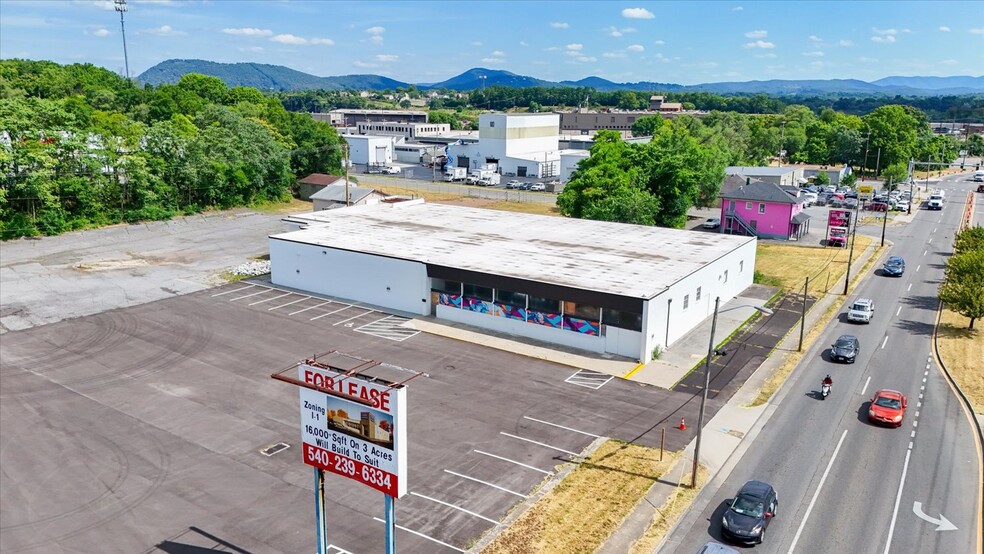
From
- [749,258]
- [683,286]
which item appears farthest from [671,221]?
[683,286]

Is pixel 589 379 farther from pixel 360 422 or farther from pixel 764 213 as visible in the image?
pixel 764 213

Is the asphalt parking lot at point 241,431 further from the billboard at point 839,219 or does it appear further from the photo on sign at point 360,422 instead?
the billboard at point 839,219

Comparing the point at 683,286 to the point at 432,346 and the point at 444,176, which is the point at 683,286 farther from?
the point at 444,176

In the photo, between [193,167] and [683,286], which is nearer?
[683,286]

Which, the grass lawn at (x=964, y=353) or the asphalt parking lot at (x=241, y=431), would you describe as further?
the grass lawn at (x=964, y=353)

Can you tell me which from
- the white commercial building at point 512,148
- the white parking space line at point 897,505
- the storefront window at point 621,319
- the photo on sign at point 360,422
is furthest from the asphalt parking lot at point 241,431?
the white commercial building at point 512,148

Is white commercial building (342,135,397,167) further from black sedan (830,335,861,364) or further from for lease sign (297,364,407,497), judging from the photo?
for lease sign (297,364,407,497)
